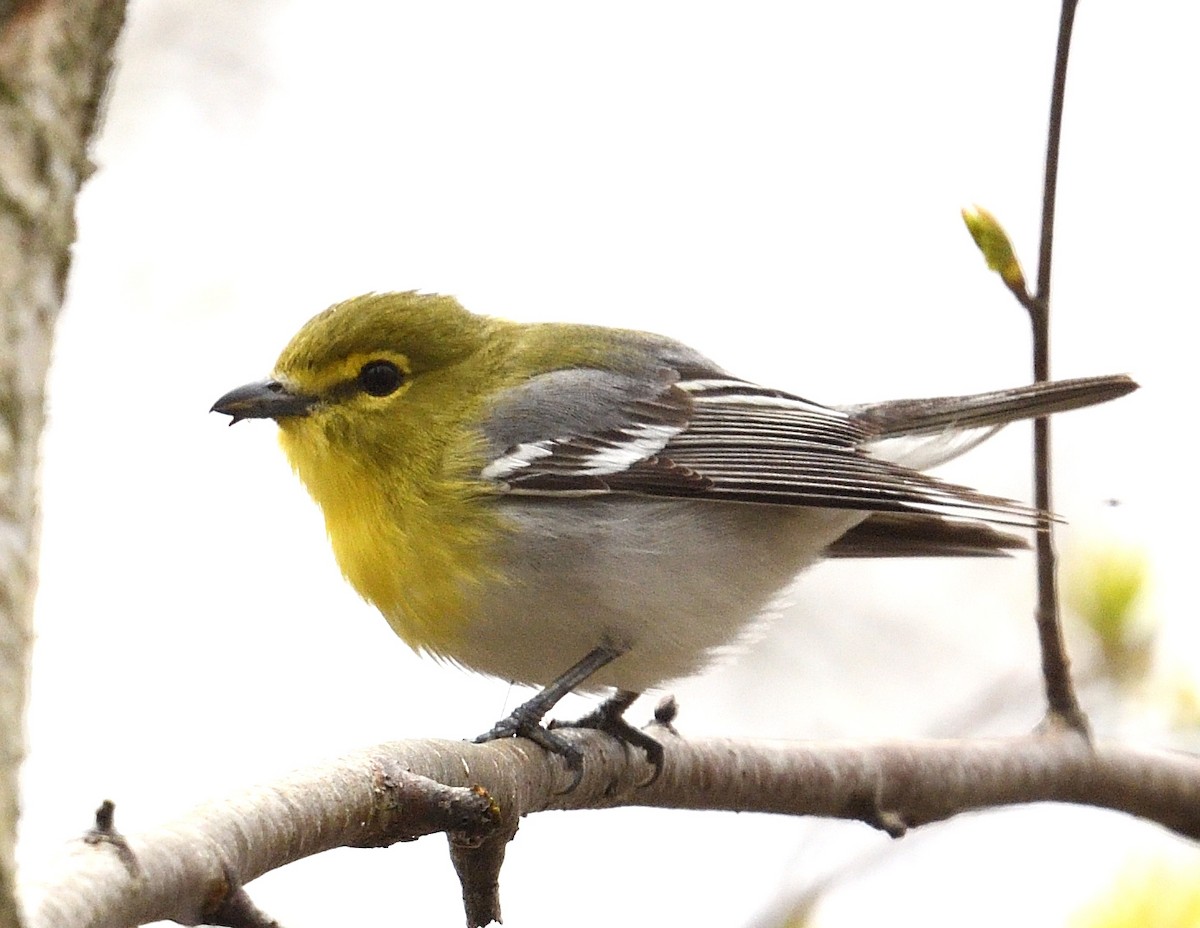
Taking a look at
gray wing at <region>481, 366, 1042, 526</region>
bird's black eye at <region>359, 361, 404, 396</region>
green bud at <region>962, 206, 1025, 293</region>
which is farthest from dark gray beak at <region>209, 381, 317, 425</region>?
green bud at <region>962, 206, 1025, 293</region>

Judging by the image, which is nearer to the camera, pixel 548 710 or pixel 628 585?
pixel 548 710

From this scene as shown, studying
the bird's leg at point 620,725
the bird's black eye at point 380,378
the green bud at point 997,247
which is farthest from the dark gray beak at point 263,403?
the green bud at point 997,247

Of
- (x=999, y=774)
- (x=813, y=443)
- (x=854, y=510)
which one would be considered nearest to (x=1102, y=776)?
(x=999, y=774)

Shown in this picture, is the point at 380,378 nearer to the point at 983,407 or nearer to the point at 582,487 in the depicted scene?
the point at 582,487

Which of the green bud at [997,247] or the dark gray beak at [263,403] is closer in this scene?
the green bud at [997,247]

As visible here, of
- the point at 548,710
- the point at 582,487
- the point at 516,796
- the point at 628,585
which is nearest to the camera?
the point at 516,796

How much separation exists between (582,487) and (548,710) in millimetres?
764

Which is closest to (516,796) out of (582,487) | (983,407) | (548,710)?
(548,710)

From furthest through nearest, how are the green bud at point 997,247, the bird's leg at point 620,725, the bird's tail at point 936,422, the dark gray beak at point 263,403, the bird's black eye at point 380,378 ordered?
the bird's black eye at point 380,378
the bird's tail at point 936,422
the dark gray beak at point 263,403
the bird's leg at point 620,725
the green bud at point 997,247

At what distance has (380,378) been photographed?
473 cm

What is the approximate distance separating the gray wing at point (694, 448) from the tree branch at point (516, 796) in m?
0.76

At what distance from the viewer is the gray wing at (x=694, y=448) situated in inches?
167

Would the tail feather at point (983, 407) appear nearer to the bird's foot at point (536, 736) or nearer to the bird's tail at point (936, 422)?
the bird's tail at point (936, 422)

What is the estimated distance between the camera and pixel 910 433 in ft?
16.4
